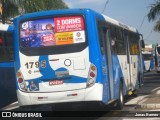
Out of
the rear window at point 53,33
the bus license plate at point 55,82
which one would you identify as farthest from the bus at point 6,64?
the bus license plate at point 55,82

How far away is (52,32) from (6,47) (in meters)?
2.78

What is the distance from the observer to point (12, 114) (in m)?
11.7

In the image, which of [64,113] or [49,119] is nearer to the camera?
[49,119]

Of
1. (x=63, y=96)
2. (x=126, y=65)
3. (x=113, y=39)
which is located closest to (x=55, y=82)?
(x=63, y=96)

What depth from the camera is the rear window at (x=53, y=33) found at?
12562mm

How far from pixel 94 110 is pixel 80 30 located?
3978 mm

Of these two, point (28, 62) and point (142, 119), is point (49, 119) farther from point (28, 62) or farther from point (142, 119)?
point (142, 119)

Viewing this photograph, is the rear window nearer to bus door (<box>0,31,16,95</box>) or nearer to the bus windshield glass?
the bus windshield glass

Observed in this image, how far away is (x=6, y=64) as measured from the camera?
14.4m

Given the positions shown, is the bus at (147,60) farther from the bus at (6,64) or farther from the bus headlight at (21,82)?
the bus headlight at (21,82)

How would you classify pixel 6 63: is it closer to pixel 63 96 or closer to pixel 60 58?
pixel 60 58

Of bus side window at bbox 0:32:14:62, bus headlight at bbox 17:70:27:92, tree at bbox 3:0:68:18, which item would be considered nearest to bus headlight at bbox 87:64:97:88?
bus headlight at bbox 17:70:27:92

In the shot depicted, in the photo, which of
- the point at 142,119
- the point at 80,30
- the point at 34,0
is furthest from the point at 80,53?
the point at 34,0

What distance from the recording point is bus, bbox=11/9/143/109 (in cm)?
1233
